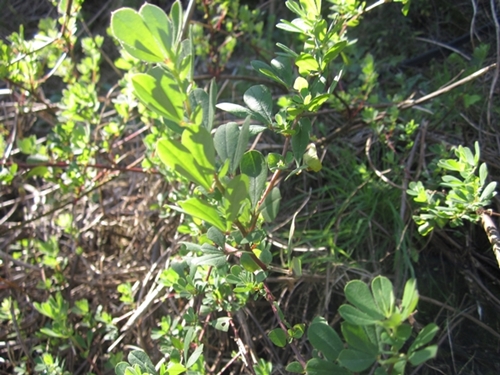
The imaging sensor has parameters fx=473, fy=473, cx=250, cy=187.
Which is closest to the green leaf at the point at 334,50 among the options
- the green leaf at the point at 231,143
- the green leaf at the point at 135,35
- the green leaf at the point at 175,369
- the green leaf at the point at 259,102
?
the green leaf at the point at 259,102

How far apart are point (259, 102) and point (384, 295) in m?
0.39

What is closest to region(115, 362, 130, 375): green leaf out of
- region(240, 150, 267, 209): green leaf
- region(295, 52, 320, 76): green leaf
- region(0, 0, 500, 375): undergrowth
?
region(0, 0, 500, 375): undergrowth

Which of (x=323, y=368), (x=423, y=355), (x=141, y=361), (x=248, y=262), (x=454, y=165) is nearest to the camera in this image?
(x=423, y=355)

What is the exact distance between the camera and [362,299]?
61 cm

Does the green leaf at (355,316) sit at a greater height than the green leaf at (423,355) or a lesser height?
greater

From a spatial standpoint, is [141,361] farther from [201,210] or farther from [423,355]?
[423,355]

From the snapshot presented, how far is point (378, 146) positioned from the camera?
5.43 feet

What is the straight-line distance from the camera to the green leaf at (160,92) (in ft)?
1.86

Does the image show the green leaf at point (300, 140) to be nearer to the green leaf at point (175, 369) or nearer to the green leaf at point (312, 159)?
the green leaf at point (312, 159)

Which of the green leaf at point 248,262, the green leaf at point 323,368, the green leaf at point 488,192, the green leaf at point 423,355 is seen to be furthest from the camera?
the green leaf at point 488,192

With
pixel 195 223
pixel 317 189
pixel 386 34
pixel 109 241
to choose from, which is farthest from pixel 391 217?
pixel 109 241

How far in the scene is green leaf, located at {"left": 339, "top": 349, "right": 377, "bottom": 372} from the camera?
60 cm

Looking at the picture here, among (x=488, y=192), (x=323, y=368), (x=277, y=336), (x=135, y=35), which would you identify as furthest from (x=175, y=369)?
(x=488, y=192)

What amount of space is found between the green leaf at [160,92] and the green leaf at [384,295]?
33 centimetres
